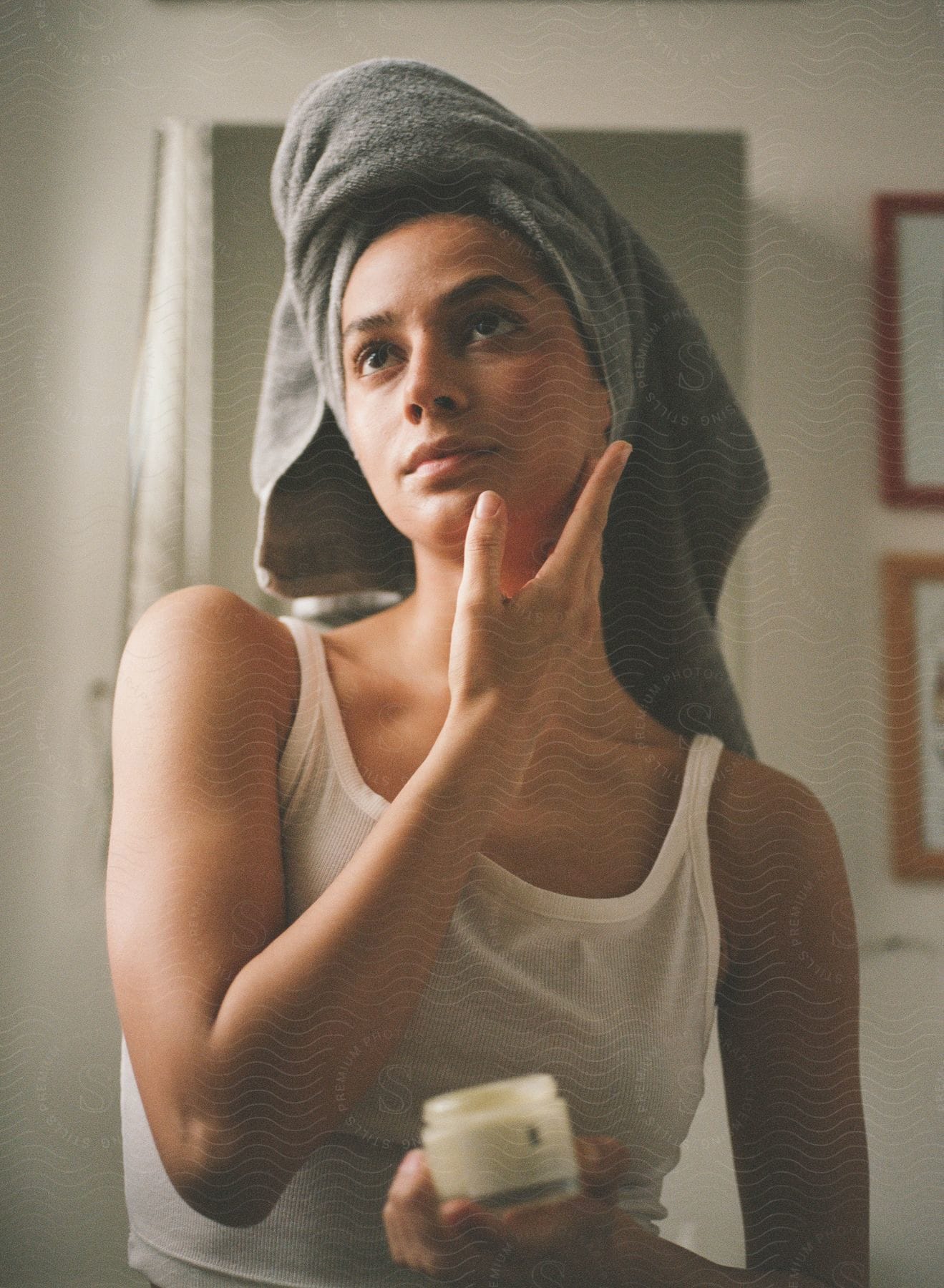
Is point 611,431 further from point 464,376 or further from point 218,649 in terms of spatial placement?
point 218,649

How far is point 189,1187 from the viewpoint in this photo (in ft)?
1.63

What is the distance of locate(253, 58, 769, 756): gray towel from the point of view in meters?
0.54

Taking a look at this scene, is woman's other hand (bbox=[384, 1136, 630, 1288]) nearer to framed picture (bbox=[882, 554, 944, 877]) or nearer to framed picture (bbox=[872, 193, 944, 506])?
framed picture (bbox=[882, 554, 944, 877])

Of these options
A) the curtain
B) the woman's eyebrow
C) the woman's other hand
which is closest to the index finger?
the woman's eyebrow

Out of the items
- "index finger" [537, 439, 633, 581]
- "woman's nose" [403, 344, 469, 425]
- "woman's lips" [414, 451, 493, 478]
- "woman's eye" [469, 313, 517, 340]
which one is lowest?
"index finger" [537, 439, 633, 581]

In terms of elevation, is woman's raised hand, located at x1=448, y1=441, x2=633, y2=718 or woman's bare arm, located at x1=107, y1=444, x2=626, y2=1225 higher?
woman's raised hand, located at x1=448, y1=441, x2=633, y2=718

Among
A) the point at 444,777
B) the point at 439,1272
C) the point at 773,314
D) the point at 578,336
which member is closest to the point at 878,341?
the point at 773,314

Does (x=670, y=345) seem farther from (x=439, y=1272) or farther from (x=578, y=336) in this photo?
(x=439, y=1272)

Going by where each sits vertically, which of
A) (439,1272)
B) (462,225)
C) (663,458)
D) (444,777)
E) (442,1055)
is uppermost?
(462,225)

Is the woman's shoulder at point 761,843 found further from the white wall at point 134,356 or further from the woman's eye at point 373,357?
the woman's eye at point 373,357

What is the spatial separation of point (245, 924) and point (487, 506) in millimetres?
267

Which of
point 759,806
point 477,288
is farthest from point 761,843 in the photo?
point 477,288

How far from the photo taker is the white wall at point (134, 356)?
553mm

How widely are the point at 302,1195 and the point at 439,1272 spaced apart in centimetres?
9
